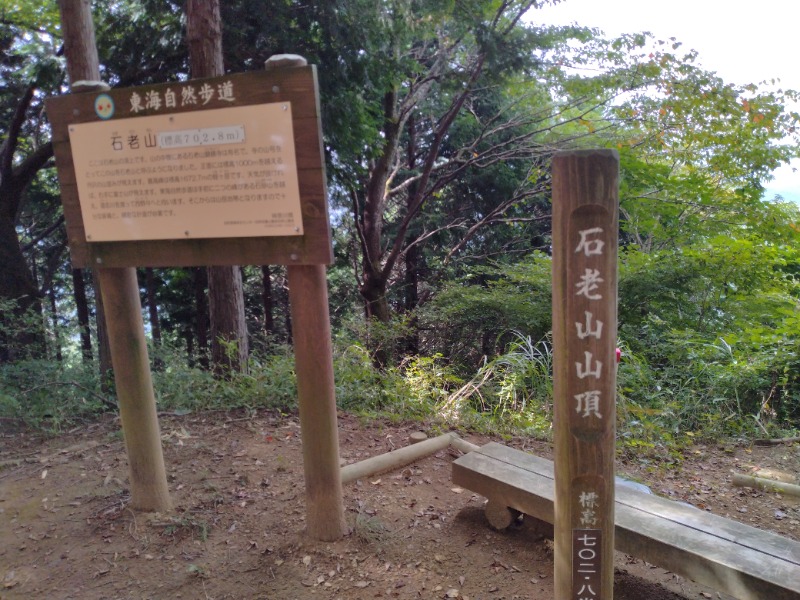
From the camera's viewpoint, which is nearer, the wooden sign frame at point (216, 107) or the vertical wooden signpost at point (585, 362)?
the vertical wooden signpost at point (585, 362)

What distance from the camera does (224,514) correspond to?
3299 millimetres

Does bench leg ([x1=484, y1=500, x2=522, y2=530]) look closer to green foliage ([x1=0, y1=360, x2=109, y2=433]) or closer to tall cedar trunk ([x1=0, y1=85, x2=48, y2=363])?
green foliage ([x1=0, y1=360, x2=109, y2=433])

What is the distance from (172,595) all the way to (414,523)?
53.7 inches

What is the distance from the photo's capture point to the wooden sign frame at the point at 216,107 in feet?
8.06

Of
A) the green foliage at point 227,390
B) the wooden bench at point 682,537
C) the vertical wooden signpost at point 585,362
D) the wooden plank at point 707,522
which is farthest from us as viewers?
the green foliage at point 227,390

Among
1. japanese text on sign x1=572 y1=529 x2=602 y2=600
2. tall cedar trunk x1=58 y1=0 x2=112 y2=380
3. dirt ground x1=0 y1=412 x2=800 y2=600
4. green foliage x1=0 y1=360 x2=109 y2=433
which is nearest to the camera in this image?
japanese text on sign x1=572 y1=529 x2=602 y2=600

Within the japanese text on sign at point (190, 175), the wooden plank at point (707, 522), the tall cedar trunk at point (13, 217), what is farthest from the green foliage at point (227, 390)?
the tall cedar trunk at point (13, 217)

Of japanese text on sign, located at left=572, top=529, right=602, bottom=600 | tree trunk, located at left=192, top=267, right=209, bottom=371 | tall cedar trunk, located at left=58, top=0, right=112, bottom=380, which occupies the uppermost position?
tall cedar trunk, located at left=58, top=0, right=112, bottom=380

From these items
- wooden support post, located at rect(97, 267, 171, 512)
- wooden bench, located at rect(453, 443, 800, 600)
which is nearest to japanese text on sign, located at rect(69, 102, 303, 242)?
wooden support post, located at rect(97, 267, 171, 512)

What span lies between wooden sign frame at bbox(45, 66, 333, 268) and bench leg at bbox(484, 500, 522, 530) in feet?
5.80

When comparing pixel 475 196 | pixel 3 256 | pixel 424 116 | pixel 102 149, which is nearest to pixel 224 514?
pixel 102 149

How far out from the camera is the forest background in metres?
5.49

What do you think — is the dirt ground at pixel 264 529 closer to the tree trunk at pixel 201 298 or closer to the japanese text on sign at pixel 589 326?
the japanese text on sign at pixel 589 326

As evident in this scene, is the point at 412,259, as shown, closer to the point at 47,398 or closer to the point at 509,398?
the point at 509,398
